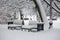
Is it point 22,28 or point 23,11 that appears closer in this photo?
point 22,28

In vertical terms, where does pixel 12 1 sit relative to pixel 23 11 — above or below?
above

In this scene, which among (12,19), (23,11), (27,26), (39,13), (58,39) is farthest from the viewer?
(23,11)

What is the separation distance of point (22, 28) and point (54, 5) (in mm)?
568

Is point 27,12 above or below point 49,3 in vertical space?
below

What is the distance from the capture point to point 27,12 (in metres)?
1.50

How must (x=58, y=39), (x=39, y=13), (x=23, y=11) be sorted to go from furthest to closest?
(x=23, y=11), (x=39, y=13), (x=58, y=39)

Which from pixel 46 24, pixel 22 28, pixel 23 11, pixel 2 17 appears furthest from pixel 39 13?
pixel 2 17

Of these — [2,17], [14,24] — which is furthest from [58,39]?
[2,17]

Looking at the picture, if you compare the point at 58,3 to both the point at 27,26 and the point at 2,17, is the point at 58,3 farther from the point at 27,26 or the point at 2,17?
the point at 2,17

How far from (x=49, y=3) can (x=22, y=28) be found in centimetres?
55

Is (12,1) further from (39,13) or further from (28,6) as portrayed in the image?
(39,13)

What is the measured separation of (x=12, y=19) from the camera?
137cm

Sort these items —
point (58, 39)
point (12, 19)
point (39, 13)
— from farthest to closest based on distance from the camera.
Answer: point (12, 19) < point (39, 13) < point (58, 39)

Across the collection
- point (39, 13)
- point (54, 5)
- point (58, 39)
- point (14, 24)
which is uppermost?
point (54, 5)
